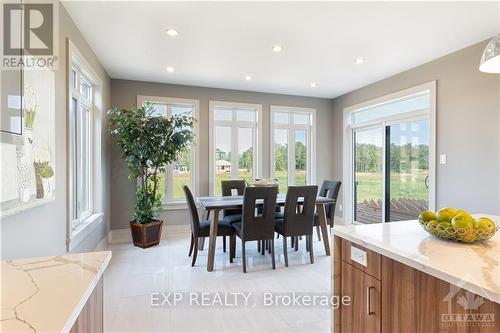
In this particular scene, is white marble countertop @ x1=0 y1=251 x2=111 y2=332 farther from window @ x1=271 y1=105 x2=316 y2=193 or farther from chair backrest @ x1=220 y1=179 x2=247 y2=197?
window @ x1=271 y1=105 x2=316 y2=193

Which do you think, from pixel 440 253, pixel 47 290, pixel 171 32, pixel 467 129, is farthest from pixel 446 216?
pixel 171 32

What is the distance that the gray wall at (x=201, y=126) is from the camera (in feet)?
14.9

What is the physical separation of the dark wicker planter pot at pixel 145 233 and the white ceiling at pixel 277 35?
236 cm

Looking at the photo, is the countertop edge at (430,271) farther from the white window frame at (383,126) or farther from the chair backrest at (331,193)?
the white window frame at (383,126)

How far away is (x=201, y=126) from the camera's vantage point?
4.95 metres

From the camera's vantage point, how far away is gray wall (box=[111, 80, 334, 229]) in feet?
14.9

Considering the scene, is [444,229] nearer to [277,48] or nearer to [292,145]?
[277,48]

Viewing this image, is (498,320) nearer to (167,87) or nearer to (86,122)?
(86,122)

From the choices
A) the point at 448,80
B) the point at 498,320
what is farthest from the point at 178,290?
the point at 448,80

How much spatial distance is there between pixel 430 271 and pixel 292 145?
15.3 ft

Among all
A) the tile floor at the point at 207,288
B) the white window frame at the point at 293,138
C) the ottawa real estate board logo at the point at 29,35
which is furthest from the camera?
the white window frame at the point at 293,138

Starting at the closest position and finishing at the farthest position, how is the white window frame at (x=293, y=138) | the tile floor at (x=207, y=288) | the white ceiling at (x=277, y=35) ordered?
1. the tile floor at (x=207, y=288)
2. the white ceiling at (x=277, y=35)
3. the white window frame at (x=293, y=138)

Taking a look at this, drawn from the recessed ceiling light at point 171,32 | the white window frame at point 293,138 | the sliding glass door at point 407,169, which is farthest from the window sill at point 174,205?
the sliding glass door at point 407,169

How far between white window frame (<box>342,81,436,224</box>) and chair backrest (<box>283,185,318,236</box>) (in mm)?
1758
